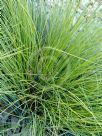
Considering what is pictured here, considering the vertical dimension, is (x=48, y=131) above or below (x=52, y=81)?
below

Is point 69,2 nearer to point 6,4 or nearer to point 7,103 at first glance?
point 6,4

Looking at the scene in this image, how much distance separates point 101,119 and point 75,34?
1.04ft

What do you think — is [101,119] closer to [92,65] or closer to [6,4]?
[92,65]

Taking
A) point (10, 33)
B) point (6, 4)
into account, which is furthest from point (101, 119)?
point (6, 4)

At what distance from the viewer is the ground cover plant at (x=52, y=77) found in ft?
2.97

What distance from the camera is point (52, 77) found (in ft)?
2.98

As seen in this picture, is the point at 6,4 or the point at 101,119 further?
the point at 6,4

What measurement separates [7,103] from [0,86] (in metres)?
0.09

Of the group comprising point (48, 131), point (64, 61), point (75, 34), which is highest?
point (75, 34)

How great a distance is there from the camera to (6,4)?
1040 millimetres

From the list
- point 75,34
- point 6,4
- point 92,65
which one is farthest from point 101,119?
point 6,4

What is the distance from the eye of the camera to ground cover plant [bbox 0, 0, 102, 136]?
91 cm

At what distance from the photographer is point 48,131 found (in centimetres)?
94

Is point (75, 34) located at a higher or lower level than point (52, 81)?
higher
